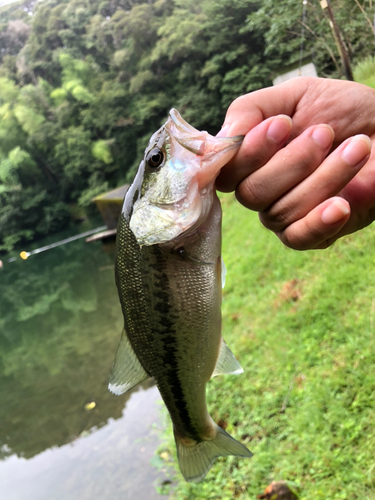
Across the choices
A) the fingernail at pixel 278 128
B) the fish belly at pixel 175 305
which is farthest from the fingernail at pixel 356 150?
the fish belly at pixel 175 305

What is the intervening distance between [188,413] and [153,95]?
34.0 meters

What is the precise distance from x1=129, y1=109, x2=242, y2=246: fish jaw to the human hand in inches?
5.4

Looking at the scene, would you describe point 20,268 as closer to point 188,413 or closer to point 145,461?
point 145,461

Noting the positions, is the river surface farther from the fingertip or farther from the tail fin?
the fingertip

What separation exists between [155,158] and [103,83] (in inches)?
1661

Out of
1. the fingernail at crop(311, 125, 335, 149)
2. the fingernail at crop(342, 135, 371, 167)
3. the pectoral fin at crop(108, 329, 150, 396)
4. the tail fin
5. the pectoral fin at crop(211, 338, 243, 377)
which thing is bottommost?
the tail fin

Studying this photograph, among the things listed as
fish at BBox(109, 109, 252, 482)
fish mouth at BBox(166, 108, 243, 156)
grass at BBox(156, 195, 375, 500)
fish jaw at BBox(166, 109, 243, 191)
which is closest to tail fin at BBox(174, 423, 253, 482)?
fish at BBox(109, 109, 252, 482)

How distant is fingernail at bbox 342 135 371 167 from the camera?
3.92 ft

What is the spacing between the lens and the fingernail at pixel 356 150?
119 centimetres

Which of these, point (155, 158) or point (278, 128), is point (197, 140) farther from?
point (278, 128)

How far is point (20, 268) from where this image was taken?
27406 millimetres

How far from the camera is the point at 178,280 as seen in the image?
1507 millimetres

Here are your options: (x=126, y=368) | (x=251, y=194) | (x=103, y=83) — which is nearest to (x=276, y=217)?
(x=251, y=194)

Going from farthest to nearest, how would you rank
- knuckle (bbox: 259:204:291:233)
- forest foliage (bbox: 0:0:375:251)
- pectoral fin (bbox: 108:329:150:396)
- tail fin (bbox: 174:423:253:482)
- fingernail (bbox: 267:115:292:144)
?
forest foliage (bbox: 0:0:375:251) < tail fin (bbox: 174:423:253:482) < pectoral fin (bbox: 108:329:150:396) < knuckle (bbox: 259:204:291:233) < fingernail (bbox: 267:115:292:144)
